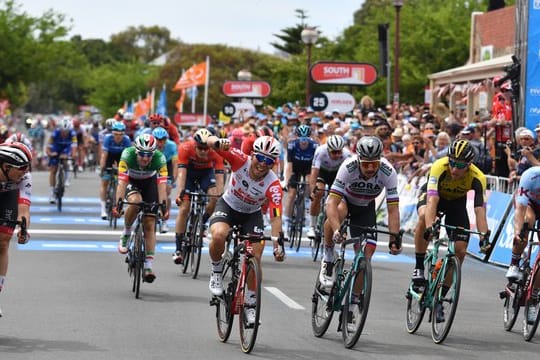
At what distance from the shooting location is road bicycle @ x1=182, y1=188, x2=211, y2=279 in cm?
1684

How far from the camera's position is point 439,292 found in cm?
1186

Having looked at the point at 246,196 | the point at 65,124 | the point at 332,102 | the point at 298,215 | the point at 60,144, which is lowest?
the point at 298,215

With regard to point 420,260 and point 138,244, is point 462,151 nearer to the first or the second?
point 420,260

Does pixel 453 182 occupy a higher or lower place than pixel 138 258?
higher

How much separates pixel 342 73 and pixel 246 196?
3118cm

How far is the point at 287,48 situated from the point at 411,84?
49585 mm

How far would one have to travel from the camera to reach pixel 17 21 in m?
72.6

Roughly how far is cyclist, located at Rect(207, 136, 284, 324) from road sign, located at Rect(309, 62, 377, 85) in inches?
1196

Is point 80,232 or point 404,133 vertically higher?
point 404,133

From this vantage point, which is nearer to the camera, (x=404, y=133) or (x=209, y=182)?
(x=209, y=182)

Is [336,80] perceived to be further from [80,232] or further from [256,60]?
[256,60]

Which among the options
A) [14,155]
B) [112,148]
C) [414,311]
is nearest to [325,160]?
[112,148]

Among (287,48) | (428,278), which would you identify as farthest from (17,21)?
(428,278)

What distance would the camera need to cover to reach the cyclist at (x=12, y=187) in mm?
11117
